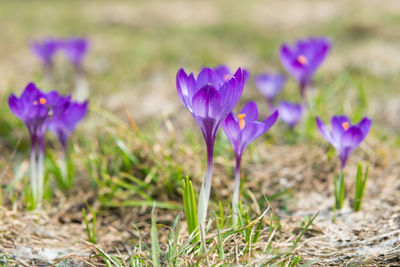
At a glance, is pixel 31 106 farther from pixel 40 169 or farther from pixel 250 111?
pixel 250 111

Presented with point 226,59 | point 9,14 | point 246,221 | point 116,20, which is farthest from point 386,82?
point 9,14

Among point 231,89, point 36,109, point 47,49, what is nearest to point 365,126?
point 231,89

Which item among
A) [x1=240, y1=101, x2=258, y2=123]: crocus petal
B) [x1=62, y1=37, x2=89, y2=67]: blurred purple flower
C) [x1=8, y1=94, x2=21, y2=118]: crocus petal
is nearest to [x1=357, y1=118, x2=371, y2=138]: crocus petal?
[x1=240, y1=101, x2=258, y2=123]: crocus petal

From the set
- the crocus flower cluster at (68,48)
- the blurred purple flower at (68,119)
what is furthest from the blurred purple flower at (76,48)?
the blurred purple flower at (68,119)

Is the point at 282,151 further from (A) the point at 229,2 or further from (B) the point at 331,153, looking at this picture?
(A) the point at 229,2

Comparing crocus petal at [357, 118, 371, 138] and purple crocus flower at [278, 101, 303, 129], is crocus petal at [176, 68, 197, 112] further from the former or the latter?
purple crocus flower at [278, 101, 303, 129]

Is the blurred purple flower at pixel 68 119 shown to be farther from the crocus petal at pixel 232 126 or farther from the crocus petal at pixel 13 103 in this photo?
the crocus petal at pixel 232 126
